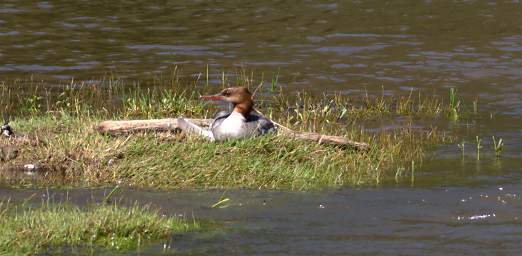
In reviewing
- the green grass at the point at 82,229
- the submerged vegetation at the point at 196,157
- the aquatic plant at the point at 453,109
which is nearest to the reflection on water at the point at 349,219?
the green grass at the point at 82,229

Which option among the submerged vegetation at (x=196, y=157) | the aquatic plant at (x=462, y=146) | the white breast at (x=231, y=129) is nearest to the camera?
the submerged vegetation at (x=196, y=157)

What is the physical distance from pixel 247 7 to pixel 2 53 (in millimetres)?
6736

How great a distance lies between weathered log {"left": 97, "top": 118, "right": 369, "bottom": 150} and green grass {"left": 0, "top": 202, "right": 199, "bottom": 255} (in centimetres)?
283

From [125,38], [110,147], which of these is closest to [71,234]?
[110,147]

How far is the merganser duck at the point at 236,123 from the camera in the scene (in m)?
11.6

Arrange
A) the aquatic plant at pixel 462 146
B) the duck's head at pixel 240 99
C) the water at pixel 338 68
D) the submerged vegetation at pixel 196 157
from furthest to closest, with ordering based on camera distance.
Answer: the aquatic plant at pixel 462 146 < the duck's head at pixel 240 99 < the submerged vegetation at pixel 196 157 < the water at pixel 338 68

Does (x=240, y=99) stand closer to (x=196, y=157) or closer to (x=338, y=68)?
(x=196, y=157)

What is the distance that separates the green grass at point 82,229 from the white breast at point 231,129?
2829 mm

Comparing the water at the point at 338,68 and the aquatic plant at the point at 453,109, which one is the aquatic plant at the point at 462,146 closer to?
the water at the point at 338,68

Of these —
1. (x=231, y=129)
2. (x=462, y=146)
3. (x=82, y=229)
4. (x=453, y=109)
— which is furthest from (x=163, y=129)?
(x=453, y=109)

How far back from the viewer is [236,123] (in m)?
11.7

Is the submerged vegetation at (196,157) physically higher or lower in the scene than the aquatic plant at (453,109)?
higher

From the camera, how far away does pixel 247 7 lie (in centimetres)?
2561

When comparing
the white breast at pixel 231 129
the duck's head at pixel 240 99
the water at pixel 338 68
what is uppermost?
the duck's head at pixel 240 99
